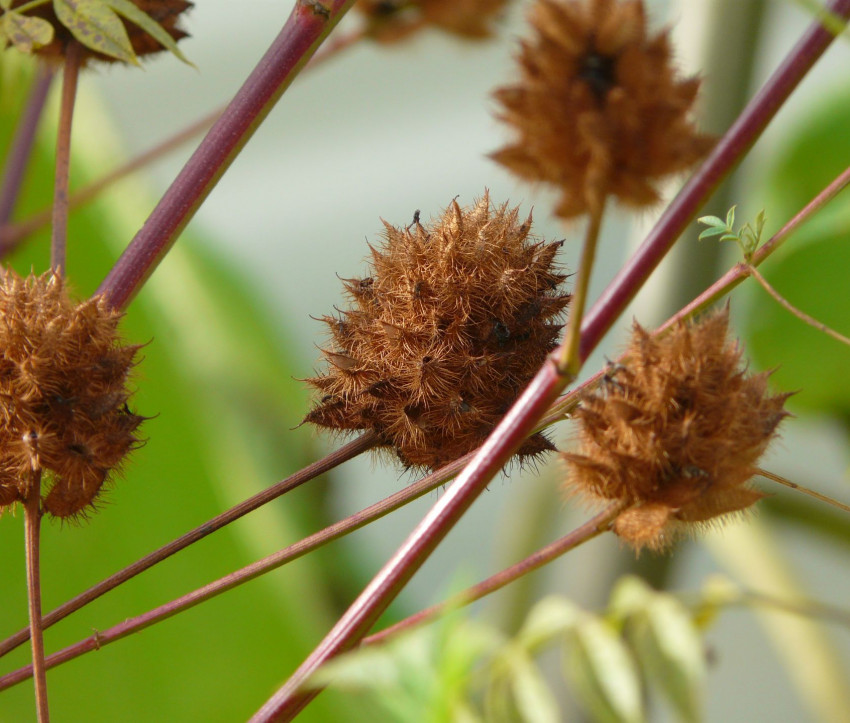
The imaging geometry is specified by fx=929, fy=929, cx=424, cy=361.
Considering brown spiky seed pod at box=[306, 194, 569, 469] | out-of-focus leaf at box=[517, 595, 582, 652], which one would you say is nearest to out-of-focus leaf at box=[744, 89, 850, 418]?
out-of-focus leaf at box=[517, 595, 582, 652]

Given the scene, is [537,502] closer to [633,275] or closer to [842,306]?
[842,306]

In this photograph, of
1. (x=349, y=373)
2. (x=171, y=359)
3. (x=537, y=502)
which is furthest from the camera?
(x=171, y=359)

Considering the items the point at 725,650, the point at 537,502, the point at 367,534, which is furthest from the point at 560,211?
the point at 725,650

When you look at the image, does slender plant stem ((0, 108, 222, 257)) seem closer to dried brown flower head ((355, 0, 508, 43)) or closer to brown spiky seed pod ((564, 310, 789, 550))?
dried brown flower head ((355, 0, 508, 43))

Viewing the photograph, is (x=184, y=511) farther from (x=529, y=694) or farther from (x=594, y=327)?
(x=594, y=327)

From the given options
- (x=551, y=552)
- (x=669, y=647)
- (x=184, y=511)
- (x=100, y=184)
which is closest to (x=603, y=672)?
(x=669, y=647)

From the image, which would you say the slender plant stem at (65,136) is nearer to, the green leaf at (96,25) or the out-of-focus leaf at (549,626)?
the green leaf at (96,25)
